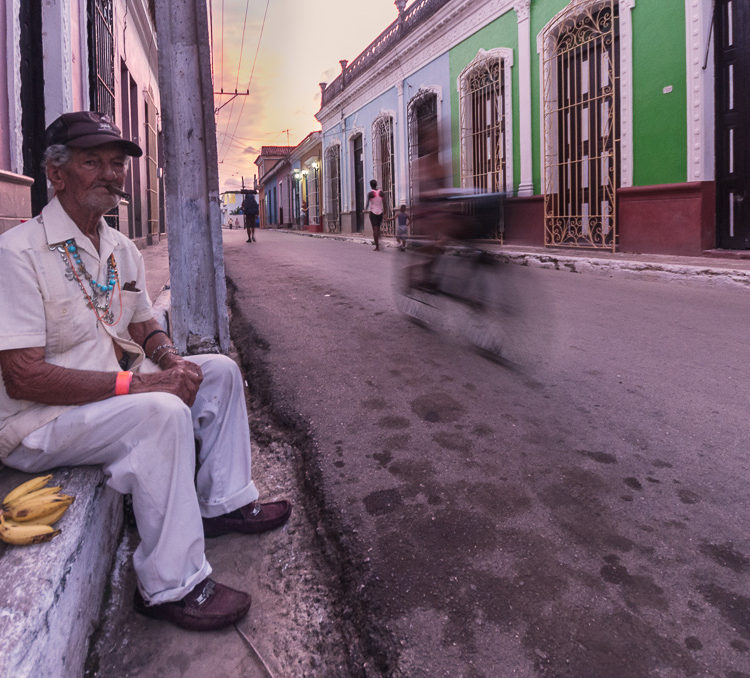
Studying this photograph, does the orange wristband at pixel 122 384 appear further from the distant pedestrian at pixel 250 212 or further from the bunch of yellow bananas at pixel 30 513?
the distant pedestrian at pixel 250 212

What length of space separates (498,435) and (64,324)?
183cm

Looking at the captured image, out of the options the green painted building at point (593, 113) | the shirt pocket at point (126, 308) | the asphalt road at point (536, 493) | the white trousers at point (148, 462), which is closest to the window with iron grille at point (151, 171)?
the green painted building at point (593, 113)

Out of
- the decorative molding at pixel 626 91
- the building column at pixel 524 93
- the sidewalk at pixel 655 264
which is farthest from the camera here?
the building column at pixel 524 93

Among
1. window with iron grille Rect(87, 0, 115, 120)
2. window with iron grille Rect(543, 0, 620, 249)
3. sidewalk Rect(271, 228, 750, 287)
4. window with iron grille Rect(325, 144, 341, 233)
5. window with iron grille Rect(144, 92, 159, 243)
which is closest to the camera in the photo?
sidewalk Rect(271, 228, 750, 287)

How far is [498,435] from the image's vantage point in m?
2.81

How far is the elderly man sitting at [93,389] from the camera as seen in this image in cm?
168

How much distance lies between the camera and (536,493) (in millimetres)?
2273

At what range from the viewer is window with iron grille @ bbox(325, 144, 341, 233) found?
27156mm

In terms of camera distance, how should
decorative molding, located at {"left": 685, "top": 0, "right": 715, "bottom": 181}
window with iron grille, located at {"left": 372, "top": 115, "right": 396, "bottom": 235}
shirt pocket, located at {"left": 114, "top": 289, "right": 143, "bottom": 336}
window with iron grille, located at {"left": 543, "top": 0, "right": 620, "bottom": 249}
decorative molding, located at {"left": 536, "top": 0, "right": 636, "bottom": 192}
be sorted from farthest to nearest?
window with iron grille, located at {"left": 372, "top": 115, "right": 396, "bottom": 235} < window with iron grille, located at {"left": 543, "top": 0, "right": 620, "bottom": 249} < decorative molding, located at {"left": 536, "top": 0, "right": 636, "bottom": 192} < decorative molding, located at {"left": 685, "top": 0, "right": 715, "bottom": 181} < shirt pocket, located at {"left": 114, "top": 289, "right": 143, "bottom": 336}

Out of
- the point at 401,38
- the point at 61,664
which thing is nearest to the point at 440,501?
the point at 61,664

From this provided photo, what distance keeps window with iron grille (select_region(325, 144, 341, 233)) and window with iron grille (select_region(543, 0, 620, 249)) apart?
15.7m

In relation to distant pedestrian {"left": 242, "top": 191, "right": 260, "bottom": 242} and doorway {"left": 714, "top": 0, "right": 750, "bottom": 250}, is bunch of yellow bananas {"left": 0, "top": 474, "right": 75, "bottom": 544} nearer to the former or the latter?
doorway {"left": 714, "top": 0, "right": 750, "bottom": 250}

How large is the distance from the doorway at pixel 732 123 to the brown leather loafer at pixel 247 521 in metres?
8.74

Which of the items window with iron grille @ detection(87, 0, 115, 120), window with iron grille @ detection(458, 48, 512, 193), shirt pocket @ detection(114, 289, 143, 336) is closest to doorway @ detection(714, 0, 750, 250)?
window with iron grille @ detection(458, 48, 512, 193)
